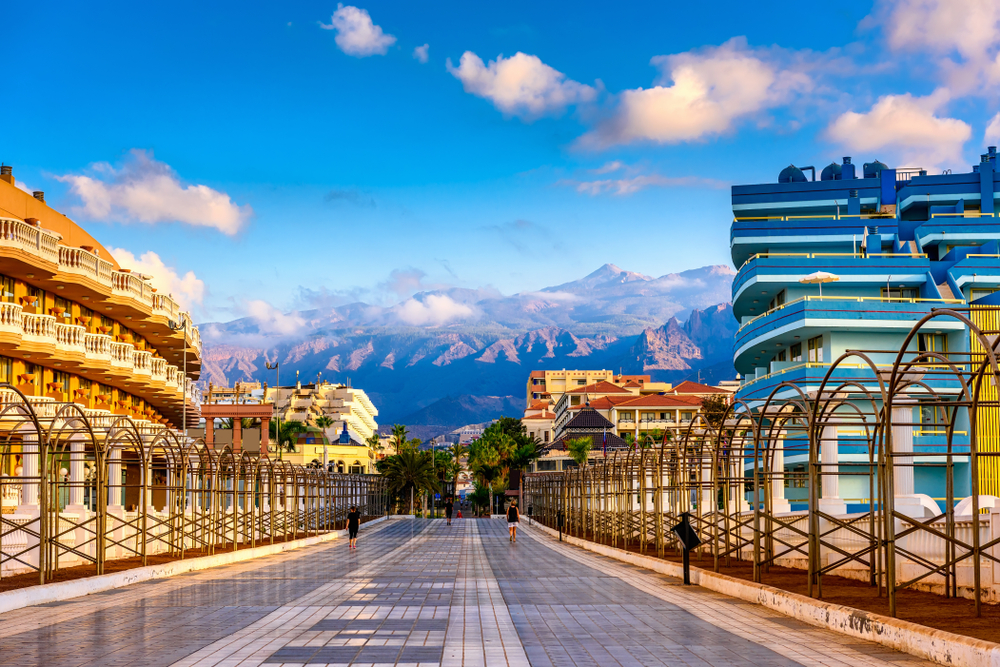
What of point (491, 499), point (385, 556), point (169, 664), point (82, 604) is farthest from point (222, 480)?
point (491, 499)

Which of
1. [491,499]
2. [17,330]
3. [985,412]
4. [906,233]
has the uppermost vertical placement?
[906,233]

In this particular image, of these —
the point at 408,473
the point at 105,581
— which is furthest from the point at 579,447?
the point at 105,581

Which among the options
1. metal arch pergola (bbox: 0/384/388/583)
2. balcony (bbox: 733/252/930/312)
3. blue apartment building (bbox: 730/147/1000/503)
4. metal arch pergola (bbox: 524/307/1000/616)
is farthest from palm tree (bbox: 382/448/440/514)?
metal arch pergola (bbox: 0/384/388/583)

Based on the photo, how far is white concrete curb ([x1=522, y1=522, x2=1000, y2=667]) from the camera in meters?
9.27

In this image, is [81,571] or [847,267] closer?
[81,571]

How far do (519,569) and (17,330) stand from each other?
21.7 metres

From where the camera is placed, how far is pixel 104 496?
19953mm

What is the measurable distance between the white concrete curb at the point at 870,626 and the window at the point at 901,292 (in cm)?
4578

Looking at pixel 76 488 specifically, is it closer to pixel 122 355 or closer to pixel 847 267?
pixel 122 355

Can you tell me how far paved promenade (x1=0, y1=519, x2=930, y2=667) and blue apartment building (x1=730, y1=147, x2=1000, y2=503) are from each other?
3281 centimetres

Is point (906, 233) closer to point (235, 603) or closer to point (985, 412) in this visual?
point (985, 412)

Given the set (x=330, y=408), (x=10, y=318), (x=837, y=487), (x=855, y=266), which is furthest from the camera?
(x=330, y=408)

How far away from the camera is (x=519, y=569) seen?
25.2 metres

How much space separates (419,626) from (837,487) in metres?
16.7
